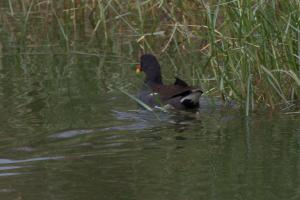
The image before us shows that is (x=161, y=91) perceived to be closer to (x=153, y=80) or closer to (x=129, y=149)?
(x=153, y=80)

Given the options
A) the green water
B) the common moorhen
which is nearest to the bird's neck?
the common moorhen

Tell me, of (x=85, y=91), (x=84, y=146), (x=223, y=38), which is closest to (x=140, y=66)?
(x=85, y=91)

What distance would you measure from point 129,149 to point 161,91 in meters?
2.34

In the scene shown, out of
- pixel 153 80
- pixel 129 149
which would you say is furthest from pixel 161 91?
pixel 129 149

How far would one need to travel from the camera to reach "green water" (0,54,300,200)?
19.4 ft

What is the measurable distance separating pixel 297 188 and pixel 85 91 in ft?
13.5

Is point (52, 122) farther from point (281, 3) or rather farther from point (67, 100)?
point (281, 3)

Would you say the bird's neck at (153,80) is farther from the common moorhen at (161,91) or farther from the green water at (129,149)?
the green water at (129,149)

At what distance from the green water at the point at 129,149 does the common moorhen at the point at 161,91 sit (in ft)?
0.53

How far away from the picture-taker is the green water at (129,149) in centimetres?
593

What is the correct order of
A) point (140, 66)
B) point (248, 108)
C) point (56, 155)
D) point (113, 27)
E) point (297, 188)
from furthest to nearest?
point (113, 27) → point (140, 66) → point (248, 108) → point (56, 155) → point (297, 188)

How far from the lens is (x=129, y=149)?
7.02m

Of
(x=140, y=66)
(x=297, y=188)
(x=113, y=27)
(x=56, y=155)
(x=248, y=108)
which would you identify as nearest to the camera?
(x=297, y=188)

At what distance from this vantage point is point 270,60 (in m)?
8.09
